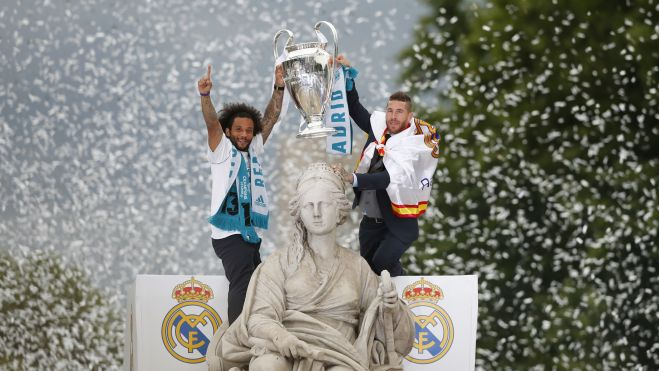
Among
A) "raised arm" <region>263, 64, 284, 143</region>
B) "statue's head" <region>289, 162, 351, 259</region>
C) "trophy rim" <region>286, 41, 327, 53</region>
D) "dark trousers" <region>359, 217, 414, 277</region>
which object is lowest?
"dark trousers" <region>359, 217, 414, 277</region>

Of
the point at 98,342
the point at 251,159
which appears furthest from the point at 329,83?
the point at 98,342

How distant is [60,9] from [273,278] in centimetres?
677

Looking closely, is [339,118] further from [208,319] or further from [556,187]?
[556,187]

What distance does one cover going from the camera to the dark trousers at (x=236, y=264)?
6434 millimetres

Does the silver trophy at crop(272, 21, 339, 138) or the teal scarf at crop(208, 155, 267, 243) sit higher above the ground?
the silver trophy at crop(272, 21, 339, 138)

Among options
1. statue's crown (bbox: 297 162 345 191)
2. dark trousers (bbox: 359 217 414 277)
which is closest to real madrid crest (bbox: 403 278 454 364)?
dark trousers (bbox: 359 217 414 277)

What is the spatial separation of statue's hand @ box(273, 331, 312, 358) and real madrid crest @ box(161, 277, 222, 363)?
1.34 m

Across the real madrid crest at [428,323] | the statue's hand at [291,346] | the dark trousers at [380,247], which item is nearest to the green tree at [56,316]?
the dark trousers at [380,247]

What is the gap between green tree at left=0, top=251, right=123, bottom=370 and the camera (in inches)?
443

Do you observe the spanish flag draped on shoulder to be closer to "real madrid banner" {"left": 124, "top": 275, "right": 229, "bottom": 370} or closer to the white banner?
the white banner

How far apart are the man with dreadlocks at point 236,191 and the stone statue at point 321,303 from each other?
0.60 m

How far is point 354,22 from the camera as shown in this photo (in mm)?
11641

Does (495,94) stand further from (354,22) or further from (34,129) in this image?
(34,129)

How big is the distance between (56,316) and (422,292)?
226 inches
